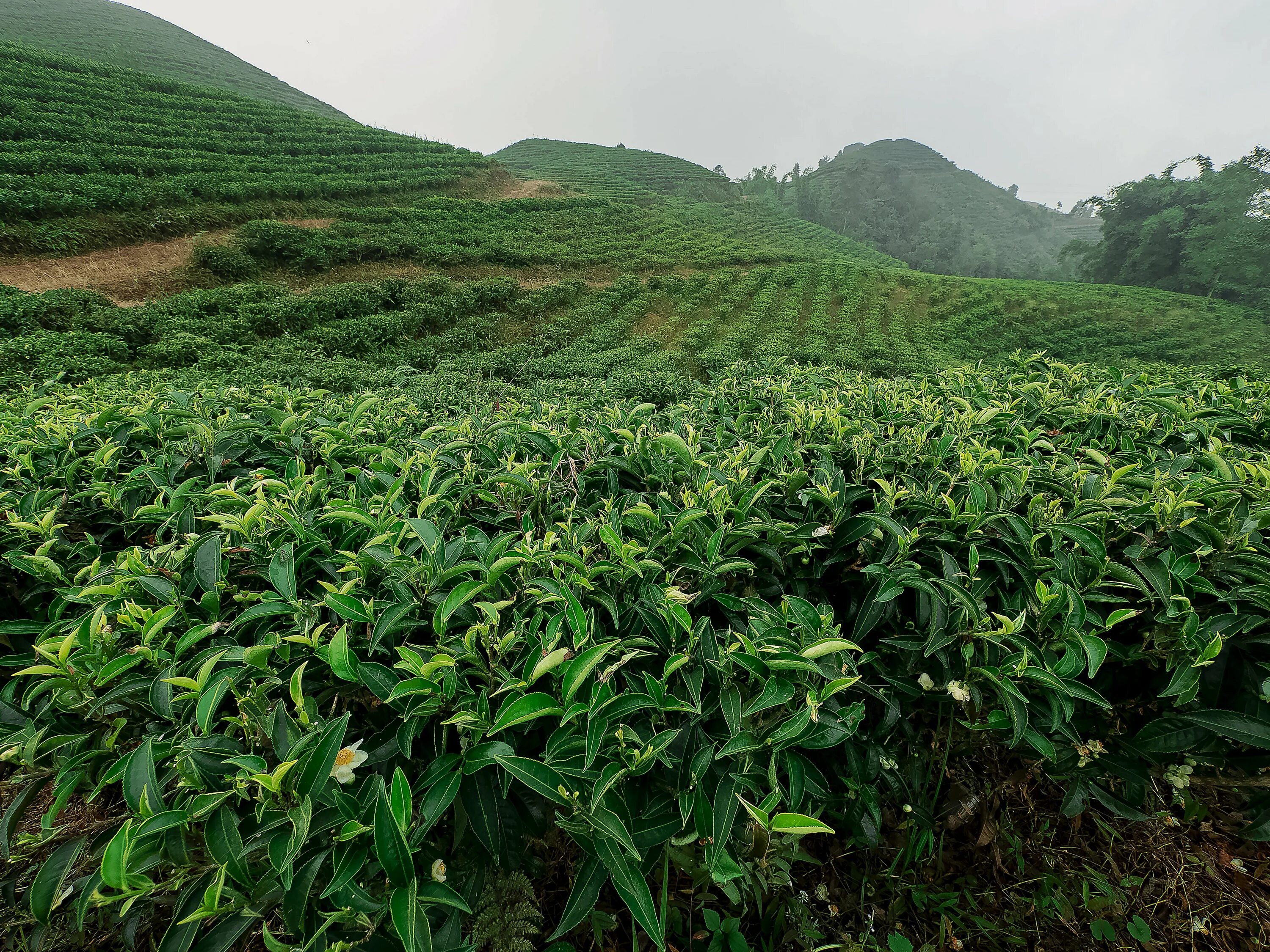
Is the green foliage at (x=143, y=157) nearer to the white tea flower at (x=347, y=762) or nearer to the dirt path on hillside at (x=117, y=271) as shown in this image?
the dirt path on hillside at (x=117, y=271)

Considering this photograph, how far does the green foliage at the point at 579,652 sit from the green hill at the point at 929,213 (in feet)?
169

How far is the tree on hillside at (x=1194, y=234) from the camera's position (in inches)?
899

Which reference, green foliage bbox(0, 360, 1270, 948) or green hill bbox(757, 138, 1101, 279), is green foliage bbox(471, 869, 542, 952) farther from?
green hill bbox(757, 138, 1101, 279)

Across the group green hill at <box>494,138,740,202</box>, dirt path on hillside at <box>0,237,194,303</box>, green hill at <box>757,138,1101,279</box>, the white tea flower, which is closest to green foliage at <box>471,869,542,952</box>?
the white tea flower

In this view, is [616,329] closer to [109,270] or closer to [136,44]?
[109,270]

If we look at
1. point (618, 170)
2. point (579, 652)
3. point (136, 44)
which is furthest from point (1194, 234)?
point (136, 44)

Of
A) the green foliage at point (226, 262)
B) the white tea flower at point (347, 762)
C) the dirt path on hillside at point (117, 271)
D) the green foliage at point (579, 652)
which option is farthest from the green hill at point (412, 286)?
the white tea flower at point (347, 762)

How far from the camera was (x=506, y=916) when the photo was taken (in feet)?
3.43

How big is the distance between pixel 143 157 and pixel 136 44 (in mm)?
31252

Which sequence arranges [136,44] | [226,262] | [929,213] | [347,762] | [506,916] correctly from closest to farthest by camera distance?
1. [347,762]
2. [506,916]
3. [226,262]
4. [136,44]
5. [929,213]

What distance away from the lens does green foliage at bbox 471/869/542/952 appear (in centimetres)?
102

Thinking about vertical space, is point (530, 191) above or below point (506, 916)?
above

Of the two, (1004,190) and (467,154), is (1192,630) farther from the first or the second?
(1004,190)

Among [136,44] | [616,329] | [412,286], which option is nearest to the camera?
[412,286]
